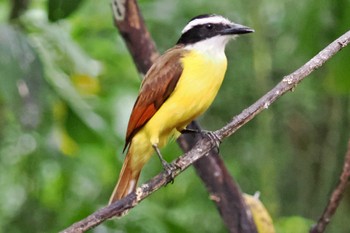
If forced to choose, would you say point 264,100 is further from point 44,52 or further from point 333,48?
point 44,52

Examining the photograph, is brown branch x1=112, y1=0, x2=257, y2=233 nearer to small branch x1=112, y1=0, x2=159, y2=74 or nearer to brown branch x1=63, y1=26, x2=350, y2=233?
small branch x1=112, y1=0, x2=159, y2=74

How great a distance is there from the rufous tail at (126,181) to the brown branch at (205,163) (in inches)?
7.6

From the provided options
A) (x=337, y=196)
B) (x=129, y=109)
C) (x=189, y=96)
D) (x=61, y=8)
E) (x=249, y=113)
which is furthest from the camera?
(x=129, y=109)

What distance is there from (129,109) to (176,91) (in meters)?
0.95

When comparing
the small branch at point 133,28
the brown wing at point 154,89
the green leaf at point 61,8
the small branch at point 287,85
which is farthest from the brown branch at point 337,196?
the green leaf at point 61,8

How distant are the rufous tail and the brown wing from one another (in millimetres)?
120

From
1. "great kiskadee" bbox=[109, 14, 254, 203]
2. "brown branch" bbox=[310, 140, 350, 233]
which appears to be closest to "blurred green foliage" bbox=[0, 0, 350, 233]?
"great kiskadee" bbox=[109, 14, 254, 203]

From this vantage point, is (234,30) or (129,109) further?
(129,109)

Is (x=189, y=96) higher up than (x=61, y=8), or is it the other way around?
(x=61, y=8)

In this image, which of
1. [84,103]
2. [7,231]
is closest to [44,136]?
[84,103]

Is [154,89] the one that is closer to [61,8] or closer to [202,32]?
[202,32]

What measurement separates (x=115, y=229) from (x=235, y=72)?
1.19 m

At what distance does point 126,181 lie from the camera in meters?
2.82

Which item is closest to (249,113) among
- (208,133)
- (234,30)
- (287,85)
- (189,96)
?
(287,85)
